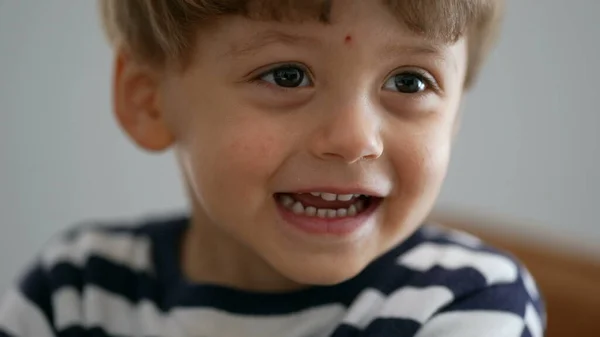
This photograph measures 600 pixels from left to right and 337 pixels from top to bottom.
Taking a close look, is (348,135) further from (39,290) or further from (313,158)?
(39,290)

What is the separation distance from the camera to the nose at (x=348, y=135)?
0.56 meters

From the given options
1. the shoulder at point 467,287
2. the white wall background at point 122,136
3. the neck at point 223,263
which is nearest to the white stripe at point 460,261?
the shoulder at point 467,287

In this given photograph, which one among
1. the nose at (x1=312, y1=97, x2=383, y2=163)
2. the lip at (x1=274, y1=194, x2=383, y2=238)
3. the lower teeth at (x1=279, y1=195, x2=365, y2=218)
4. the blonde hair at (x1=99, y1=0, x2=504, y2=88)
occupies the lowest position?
the lip at (x1=274, y1=194, x2=383, y2=238)

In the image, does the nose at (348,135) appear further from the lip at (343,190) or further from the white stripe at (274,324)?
the white stripe at (274,324)

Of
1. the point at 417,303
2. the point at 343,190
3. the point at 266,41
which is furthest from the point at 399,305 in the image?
the point at 266,41

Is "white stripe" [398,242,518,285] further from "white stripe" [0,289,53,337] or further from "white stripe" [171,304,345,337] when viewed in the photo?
"white stripe" [0,289,53,337]

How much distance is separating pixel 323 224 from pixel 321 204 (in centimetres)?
2

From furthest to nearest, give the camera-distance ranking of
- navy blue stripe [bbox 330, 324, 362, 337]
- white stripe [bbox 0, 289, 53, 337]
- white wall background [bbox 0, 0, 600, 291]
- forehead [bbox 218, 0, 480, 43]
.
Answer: white wall background [bbox 0, 0, 600, 291] < white stripe [bbox 0, 289, 53, 337] < navy blue stripe [bbox 330, 324, 362, 337] < forehead [bbox 218, 0, 480, 43]

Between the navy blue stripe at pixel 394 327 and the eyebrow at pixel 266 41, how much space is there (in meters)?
0.24

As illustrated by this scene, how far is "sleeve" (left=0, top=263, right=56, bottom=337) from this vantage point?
30.8 inches

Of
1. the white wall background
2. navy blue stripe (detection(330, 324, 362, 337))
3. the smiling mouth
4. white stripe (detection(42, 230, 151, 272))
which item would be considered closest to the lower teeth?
the smiling mouth

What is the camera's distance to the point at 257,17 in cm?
58

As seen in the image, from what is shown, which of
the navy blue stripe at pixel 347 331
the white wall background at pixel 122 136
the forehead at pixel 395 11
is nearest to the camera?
the forehead at pixel 395 11

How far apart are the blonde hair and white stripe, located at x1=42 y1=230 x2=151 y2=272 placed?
0.22 metres
